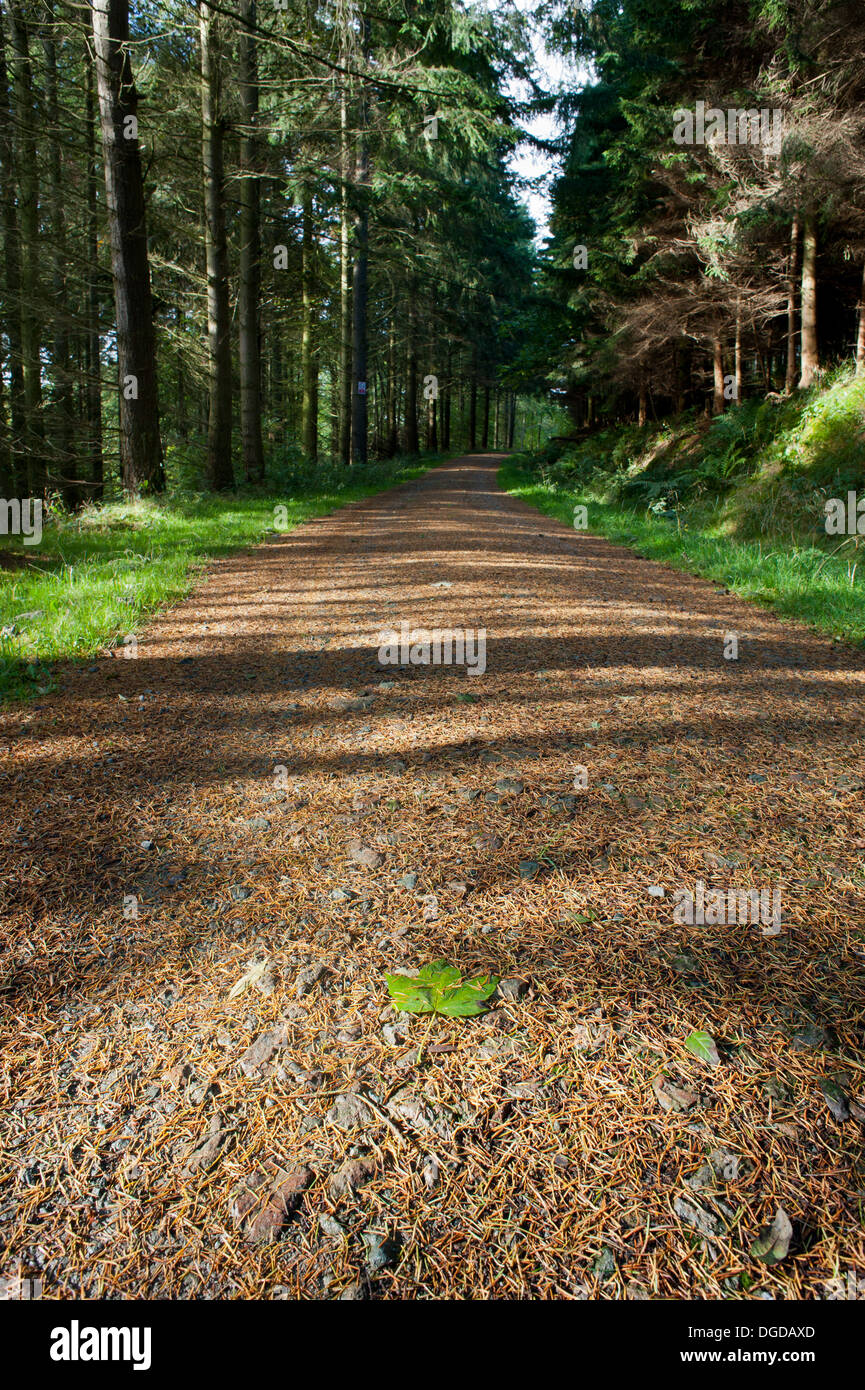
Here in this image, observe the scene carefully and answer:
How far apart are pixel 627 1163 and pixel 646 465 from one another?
1644cm

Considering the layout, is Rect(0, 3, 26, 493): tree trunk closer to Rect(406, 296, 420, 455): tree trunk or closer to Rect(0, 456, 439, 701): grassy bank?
Rect(0, 456, 439, 701): grassy bank

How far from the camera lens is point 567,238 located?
1719 cm

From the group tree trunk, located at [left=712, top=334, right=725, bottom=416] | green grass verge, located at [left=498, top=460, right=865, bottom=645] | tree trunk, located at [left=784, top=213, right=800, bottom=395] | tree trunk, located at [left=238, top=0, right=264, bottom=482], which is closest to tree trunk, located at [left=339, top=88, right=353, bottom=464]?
tree trunk, located at [left=238, top=0, right=264, bottom=482]

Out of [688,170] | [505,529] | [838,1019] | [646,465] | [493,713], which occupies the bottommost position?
[838,1019]

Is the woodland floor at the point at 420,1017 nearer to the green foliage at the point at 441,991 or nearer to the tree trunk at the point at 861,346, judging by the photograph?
the green foliage at the point at 441,991

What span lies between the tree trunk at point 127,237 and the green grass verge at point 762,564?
7.48m

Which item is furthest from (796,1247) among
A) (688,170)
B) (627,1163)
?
(688,170)

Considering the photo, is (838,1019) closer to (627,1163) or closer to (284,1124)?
(627,1163)

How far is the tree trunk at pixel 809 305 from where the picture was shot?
34.1 feet

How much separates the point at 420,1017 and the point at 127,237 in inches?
469

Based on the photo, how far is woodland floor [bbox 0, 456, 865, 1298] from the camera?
1.36 meters
